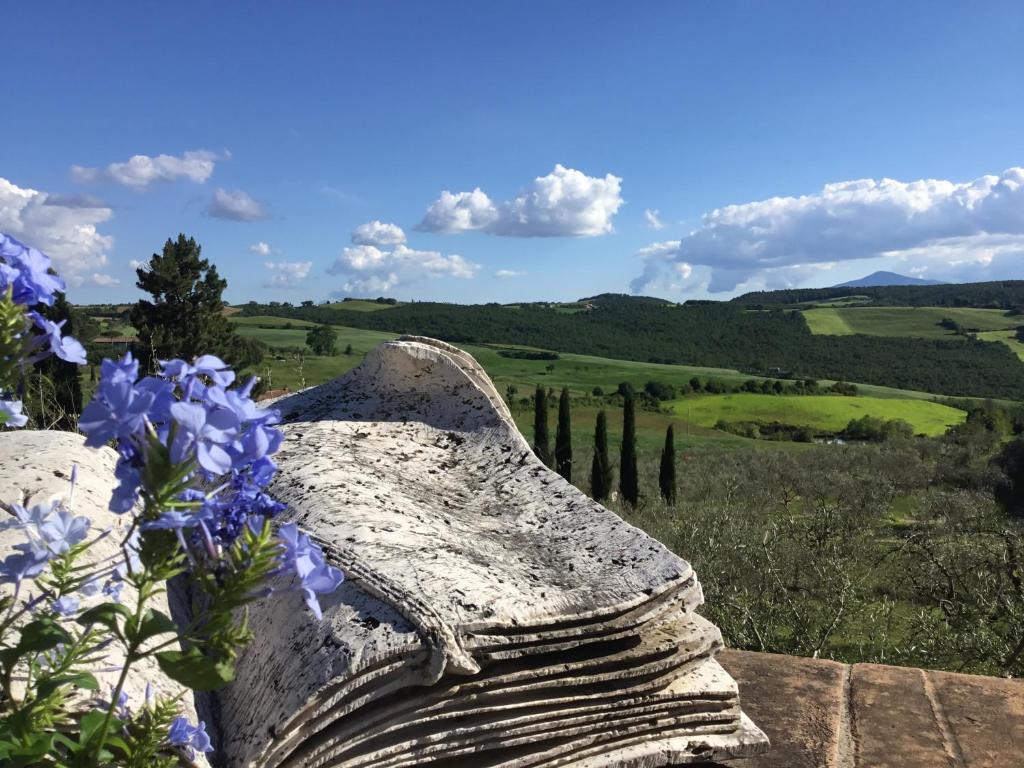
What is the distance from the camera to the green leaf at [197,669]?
0.87m

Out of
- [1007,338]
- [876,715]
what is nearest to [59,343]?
[876,715]

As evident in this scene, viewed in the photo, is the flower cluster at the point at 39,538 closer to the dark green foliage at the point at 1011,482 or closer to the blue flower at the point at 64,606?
the blue flower at the point at 64,606

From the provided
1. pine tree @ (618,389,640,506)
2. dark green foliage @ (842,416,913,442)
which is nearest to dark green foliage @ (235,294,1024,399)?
dark green foliage @ (842,416,913,442)

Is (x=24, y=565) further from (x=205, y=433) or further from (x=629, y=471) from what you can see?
(x=629, y=471)

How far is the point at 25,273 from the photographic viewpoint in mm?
1026

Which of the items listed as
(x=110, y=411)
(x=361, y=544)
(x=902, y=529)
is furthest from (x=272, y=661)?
(x=902, y=529)

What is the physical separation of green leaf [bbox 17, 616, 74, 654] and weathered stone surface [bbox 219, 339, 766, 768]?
72 centimetres

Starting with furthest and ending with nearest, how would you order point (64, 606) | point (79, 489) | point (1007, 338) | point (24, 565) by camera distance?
point (1007, 338) → point (79, 489) → point (64, 606) → point (24, 565)

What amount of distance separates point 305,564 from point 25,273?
0.54 m

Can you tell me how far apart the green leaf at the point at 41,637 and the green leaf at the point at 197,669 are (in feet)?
0.51

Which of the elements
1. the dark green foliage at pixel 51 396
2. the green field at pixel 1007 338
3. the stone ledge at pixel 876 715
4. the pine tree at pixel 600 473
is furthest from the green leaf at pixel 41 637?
the green field at pixel 1007 338

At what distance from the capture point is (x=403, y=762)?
5.56 feet

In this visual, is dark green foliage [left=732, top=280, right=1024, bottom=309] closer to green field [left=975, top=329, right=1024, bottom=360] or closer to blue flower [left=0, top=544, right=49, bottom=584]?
green field [left=975, top=329, right=1024, bottom=360]

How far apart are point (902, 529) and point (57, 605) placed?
973 inches
